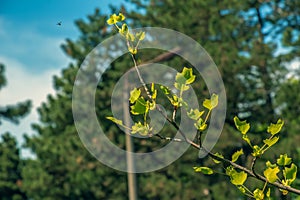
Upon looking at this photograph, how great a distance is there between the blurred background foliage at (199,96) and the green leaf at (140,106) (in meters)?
15.3

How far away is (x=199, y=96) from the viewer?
18.6 metres

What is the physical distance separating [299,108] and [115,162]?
7067 millimetres

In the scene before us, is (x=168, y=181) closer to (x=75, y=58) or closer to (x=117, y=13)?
(x=75, y=58)

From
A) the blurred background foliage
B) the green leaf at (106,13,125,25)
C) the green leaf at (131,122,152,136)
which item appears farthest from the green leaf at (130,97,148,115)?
the blurred background foliage

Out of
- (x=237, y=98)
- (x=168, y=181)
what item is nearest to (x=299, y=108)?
(x=237, y=98)

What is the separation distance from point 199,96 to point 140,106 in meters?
17.0

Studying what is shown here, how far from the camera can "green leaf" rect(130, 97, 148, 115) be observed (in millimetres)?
1673

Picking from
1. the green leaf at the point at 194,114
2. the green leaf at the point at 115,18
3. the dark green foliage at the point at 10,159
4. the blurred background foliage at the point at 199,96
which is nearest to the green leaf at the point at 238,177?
the green leaf at the point at 194,114

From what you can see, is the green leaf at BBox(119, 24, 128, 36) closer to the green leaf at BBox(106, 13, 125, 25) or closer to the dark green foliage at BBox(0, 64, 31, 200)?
the green leaf at BBox(106, 13, 125, 25)

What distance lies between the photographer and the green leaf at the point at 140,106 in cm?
167

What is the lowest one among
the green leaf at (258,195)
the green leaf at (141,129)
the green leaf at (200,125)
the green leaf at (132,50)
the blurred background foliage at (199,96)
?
the green leaf at (258,195)

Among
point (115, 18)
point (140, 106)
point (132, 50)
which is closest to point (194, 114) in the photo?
point (140, 106)

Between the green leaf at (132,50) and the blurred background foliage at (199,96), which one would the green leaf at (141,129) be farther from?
the blurred background foliage at (199,96)

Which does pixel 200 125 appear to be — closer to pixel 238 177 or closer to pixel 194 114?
pixel 194 114
